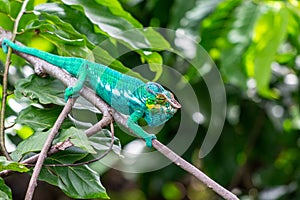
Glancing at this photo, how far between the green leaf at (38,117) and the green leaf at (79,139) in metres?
0.12

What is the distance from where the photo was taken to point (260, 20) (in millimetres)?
1598

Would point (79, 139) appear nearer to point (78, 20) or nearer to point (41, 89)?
point (41, 89)

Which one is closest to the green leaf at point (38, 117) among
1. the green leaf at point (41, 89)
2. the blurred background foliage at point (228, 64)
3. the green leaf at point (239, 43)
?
the green leaf at point (41, 89)

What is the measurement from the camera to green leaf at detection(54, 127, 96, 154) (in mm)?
799

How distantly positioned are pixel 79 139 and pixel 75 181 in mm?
118

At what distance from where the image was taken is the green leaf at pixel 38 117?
973mm

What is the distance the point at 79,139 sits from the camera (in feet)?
2.66

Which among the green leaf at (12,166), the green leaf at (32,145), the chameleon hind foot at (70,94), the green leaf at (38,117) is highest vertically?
the chameleon hind foot at (70,94)

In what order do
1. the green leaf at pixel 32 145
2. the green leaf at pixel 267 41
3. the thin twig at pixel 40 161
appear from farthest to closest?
the green leaf at pixel 267 41, the green leaf at pixel 32 145, the thin twig at pixel 40 161

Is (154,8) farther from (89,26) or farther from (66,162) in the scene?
(66,162)

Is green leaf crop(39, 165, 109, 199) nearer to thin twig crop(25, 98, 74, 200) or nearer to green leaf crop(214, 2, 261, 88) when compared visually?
thin twig crop(25, 98, 74, 200)

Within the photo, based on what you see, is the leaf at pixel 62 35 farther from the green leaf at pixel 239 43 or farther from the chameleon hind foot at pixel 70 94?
the green leaf at pixel 239 43

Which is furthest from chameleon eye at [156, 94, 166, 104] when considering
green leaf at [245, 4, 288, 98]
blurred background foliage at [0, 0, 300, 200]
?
green leaf at [245, 4, 288, 98]

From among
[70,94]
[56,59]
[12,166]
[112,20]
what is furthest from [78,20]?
[12,166]
